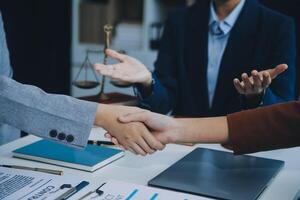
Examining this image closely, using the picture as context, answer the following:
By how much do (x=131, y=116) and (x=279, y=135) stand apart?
37cm

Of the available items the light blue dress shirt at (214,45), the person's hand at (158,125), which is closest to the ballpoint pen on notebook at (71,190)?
the person's hand at (158,125)

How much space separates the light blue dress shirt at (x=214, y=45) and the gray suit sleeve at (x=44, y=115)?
97 cm

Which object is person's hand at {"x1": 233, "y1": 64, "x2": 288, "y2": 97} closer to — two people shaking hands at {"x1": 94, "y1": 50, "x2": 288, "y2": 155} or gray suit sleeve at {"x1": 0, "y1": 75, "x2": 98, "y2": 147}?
two people shaking hands at {"x1": 94, "y1": 50, "x2": 288, "y2": 155}

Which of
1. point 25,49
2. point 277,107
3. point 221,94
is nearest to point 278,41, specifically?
point 221,94

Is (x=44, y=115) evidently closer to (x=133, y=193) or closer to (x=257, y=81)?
(x=133, y=193)

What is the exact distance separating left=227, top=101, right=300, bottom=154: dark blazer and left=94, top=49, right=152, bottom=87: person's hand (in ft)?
1.40

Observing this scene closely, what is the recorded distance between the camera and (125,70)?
1.51m

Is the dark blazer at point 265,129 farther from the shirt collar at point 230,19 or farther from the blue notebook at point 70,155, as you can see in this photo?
the shirt collar at point 230,19

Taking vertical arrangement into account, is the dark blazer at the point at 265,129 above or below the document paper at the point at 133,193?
above

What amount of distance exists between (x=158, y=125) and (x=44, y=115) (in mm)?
300

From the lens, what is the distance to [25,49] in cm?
329

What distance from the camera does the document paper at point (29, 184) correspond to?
91 cm

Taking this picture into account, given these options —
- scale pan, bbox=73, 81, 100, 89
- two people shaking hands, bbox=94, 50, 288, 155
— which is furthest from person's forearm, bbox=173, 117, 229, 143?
scale pan, bbox=73, 81, 100, 89

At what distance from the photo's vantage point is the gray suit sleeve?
1091mm
